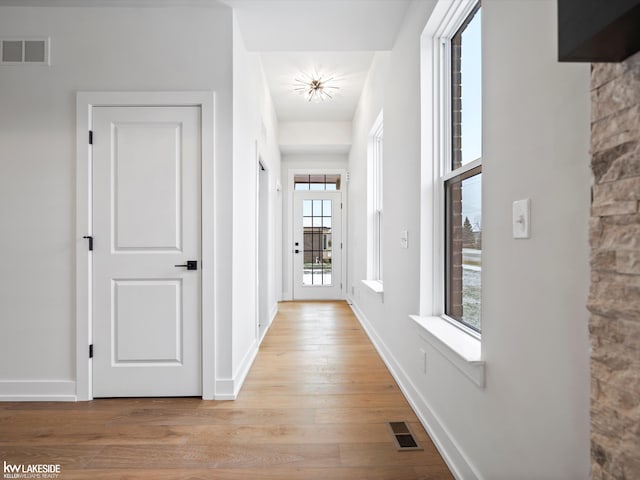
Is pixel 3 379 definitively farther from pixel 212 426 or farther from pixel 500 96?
pixel 500 96

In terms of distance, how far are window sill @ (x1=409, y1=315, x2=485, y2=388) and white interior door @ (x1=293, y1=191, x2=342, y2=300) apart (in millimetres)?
4492

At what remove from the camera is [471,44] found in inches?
76.3

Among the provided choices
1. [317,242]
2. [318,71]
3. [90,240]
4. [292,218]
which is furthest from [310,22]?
[317,242]

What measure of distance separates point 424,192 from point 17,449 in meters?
2.57

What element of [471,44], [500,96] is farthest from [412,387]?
[471,44]

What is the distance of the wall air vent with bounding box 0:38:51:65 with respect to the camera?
2.58m

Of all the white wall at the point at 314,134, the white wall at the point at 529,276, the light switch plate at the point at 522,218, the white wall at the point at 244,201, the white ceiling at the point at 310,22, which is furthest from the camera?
the white wall at the point at 314,134

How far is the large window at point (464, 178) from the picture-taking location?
72.9 inches

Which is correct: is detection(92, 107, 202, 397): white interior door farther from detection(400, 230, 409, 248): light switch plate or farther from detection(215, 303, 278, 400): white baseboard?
detection(400, 230, 409, 248): light switch plate

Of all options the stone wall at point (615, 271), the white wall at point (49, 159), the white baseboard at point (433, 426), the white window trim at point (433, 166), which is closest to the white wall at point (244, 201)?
the white wall at point (49, 159)

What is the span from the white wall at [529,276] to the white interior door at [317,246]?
15.8 ft

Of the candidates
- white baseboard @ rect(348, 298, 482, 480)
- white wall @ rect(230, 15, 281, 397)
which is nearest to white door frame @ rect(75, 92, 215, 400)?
white wall @ rect(230, 15, 281, 397)

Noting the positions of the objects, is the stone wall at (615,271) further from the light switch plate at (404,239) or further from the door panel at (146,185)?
the door panel at (146,185)

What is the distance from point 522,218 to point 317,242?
561 cm
